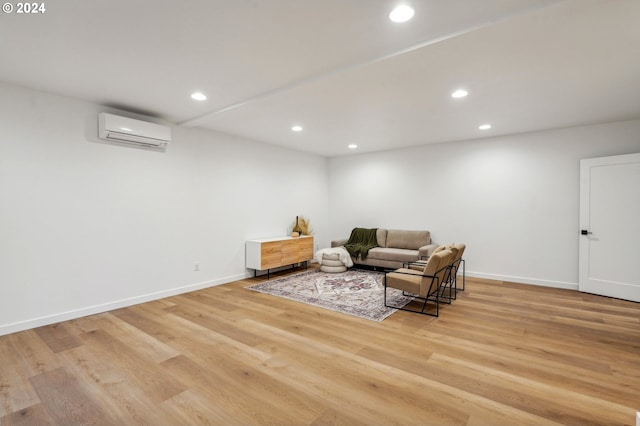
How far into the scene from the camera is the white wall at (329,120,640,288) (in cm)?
510

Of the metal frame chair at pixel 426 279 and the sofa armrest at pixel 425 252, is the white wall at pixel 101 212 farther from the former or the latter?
the sofa armrest at pixel 425 252

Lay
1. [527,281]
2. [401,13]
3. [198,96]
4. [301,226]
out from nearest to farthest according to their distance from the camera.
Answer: [401,13] → [198,96] → [527,281] → [301,226]

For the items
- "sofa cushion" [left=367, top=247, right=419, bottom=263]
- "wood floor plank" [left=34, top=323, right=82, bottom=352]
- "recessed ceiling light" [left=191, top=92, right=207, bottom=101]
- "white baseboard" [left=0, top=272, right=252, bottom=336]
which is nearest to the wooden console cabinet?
"white baseboard" [left=0, top=272, right=252, bottom=336]

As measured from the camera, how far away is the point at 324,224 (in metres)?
8.02

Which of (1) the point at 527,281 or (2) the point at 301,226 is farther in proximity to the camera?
(2) the point at 301,226

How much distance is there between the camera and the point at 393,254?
6.18 metres

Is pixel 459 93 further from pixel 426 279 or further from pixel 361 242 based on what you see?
pixel 361 242

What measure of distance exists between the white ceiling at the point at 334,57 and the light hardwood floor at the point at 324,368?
2.70 meters

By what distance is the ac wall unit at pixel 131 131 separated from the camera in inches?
152

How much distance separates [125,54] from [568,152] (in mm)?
6388

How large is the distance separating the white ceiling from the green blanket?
299 cm

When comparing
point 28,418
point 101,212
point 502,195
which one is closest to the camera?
point 28,418

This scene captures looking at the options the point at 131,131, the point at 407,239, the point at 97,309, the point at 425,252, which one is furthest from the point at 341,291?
the point at 131,131

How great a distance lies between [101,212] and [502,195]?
650 cm
